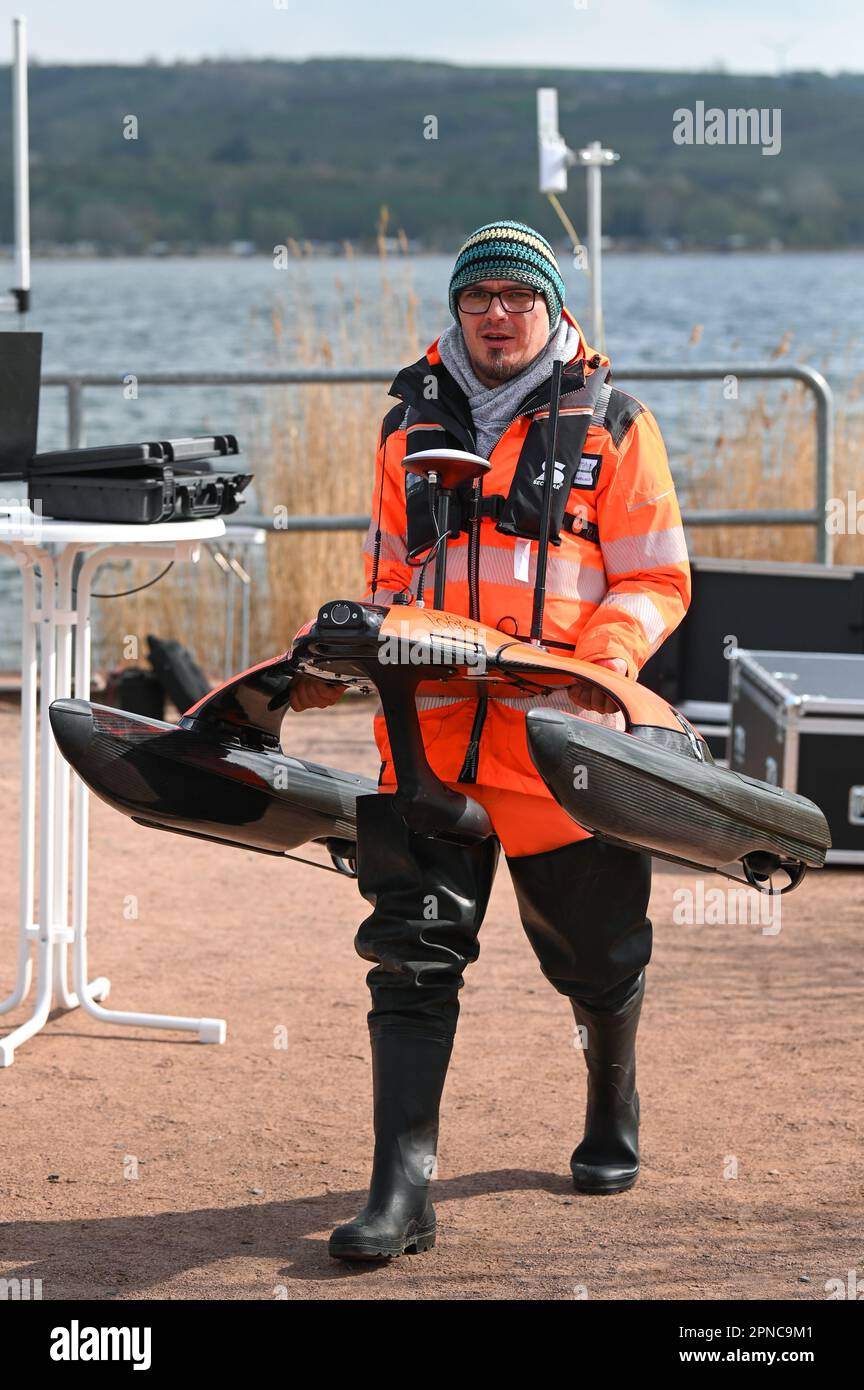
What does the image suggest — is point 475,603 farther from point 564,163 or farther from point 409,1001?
point 564,163

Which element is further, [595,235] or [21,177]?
[595,235]

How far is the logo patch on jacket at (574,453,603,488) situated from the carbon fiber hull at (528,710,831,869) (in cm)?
51

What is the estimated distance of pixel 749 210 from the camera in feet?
275

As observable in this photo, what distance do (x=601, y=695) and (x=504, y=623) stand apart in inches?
10.0

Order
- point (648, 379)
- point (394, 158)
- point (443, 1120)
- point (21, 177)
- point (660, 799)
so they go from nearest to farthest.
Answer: point (660, 799) → point (443, 1120) → point (21, 177) → point (648, 379) → point (394, 158)

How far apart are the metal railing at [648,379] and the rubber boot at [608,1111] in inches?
209

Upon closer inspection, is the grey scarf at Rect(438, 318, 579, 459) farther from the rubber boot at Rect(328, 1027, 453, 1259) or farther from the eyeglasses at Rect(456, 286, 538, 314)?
the rubber boot at Rect(328, 1027, 453, 1259)

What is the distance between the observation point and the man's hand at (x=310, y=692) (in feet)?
12.5

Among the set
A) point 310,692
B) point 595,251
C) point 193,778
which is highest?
point 595,251

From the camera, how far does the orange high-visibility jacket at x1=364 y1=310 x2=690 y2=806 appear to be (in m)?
3.67

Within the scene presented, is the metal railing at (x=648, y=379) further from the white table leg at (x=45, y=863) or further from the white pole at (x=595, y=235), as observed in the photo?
the white table leg at (x=45, y=863)

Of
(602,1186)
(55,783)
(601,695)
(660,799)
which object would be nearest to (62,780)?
(55,783)

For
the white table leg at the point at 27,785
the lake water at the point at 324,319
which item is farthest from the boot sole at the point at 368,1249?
the lake water at the point at 324,319

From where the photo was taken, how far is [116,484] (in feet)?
Result: 14.9
